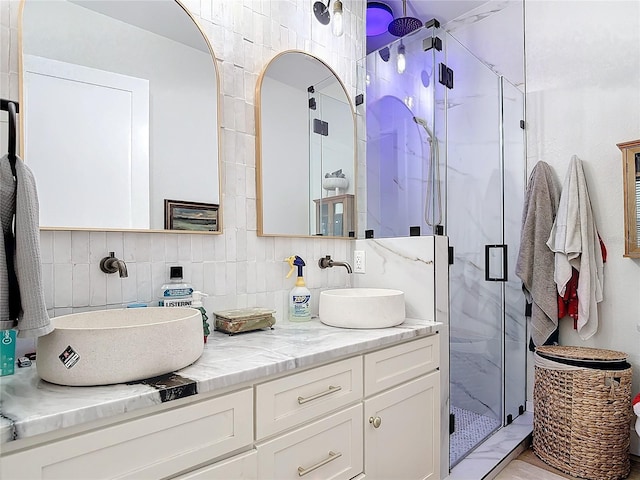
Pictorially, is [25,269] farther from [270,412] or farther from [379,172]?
[379,172]

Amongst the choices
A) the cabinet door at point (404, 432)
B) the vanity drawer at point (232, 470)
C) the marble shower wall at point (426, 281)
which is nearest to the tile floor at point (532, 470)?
the marble shower wall at point (426, 281)

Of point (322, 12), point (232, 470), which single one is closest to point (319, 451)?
point (232, 470)

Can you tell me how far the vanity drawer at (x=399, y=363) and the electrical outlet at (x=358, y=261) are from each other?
1.68ft

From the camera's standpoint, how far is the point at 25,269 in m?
0.85

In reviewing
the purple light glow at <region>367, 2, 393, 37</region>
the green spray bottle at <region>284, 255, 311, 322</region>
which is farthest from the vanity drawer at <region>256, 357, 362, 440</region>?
the purple light glow at <region>367, 2, 393, 37</region>

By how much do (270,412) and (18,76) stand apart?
3.82 ft

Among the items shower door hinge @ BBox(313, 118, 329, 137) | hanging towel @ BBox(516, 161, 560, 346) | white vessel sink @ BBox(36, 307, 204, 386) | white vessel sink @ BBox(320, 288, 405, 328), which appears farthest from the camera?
hanging towel @ BBox(516, 161, 560, 346)

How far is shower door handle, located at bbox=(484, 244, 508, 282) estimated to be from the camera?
2.39 meters

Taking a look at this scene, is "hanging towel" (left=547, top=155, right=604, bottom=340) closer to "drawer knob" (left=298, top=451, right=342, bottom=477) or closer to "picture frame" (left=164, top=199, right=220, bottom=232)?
"drawer knob" (left=298, top=451, right=342, bottom=477)

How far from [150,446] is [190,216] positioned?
0.82m

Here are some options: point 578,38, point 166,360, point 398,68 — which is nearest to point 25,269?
point 166,360

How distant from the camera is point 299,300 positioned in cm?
176

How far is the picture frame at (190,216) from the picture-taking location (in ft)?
4.79

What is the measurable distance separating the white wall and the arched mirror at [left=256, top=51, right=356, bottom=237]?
130 centimetres
